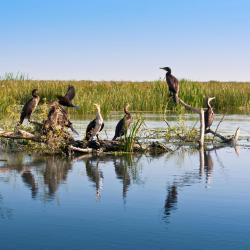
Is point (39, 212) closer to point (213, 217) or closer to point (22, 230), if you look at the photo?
point (22, 230)

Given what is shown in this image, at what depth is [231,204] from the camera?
8.59 meters

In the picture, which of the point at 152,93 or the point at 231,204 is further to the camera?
the point at 152,93

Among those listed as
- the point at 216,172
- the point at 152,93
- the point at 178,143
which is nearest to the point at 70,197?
the point at 216,172

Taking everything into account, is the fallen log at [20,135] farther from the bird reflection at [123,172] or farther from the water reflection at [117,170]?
the bird reflection at [123,172]

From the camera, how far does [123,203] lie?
8609 mm

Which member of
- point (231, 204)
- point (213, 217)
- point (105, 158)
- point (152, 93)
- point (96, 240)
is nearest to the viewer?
point (96, 240)

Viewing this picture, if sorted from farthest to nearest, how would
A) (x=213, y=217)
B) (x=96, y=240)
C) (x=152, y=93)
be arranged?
1. (x=152, y=93)
2. (x=213, y=217)
3. (x=96, y=240)

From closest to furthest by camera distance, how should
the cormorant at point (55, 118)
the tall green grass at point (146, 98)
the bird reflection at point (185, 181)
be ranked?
1. the bird reflection at point (185, 181)
2. the cormorant at point (55, 118)
3. the tall green grass at point (146, 98)

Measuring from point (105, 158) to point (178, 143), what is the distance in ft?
12.3

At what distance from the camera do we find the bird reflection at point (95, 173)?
9758mm

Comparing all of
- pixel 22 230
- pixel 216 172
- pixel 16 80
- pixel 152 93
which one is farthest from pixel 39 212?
pixel 16 80

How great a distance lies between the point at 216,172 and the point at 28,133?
4.35 metres

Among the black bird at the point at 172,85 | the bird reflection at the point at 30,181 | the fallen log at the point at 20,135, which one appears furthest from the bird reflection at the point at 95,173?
the black bird at the point at 172,85

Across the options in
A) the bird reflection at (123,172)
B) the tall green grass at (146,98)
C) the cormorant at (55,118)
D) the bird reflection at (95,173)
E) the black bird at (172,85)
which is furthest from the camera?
the tall green grass at (146,98)
